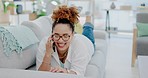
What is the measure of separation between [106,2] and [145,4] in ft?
3.51

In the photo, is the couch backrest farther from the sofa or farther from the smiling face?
the smiling face

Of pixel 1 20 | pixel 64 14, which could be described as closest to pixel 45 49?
pixel 64 14

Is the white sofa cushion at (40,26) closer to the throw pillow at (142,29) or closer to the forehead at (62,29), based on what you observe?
the forehead at (62,29)

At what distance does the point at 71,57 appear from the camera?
191 cm

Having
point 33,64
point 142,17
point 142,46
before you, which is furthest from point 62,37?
point 142,17

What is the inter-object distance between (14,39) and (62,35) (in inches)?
15.1

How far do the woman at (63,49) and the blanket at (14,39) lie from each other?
15cm

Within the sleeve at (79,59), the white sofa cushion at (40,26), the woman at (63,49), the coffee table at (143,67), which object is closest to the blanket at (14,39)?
the woman at (63,49)

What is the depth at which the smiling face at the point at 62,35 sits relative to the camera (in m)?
1.80

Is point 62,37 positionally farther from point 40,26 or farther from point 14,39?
point 40,26

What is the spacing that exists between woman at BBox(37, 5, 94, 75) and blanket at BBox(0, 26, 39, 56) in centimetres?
15

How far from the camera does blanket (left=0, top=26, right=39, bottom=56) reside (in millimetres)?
1739

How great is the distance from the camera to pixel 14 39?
179 centimetres

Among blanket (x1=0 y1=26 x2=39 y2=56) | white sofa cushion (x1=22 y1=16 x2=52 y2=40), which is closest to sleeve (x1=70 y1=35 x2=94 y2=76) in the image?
blanket (x1=0 y1=26 x2=39 y2=56)
